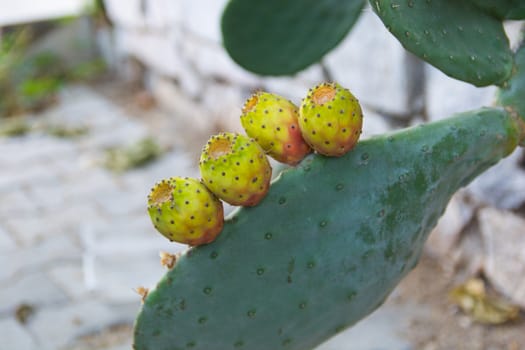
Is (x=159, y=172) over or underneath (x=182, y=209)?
underneath

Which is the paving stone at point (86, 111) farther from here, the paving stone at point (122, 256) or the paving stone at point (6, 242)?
the paving stone at point (122, 256)

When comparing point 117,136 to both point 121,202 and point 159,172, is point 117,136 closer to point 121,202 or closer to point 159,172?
point 159,172

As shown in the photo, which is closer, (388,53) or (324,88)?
(324,88)

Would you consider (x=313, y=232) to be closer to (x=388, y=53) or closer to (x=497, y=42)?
(x=497, y=42)

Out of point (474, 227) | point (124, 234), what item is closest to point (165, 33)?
point (124, 234)

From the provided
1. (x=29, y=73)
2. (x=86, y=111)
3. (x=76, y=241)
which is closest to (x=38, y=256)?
(x=76, y=241)

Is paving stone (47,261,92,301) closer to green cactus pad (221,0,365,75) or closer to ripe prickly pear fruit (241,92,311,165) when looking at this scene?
green cactus pad (221,0,365,75)
